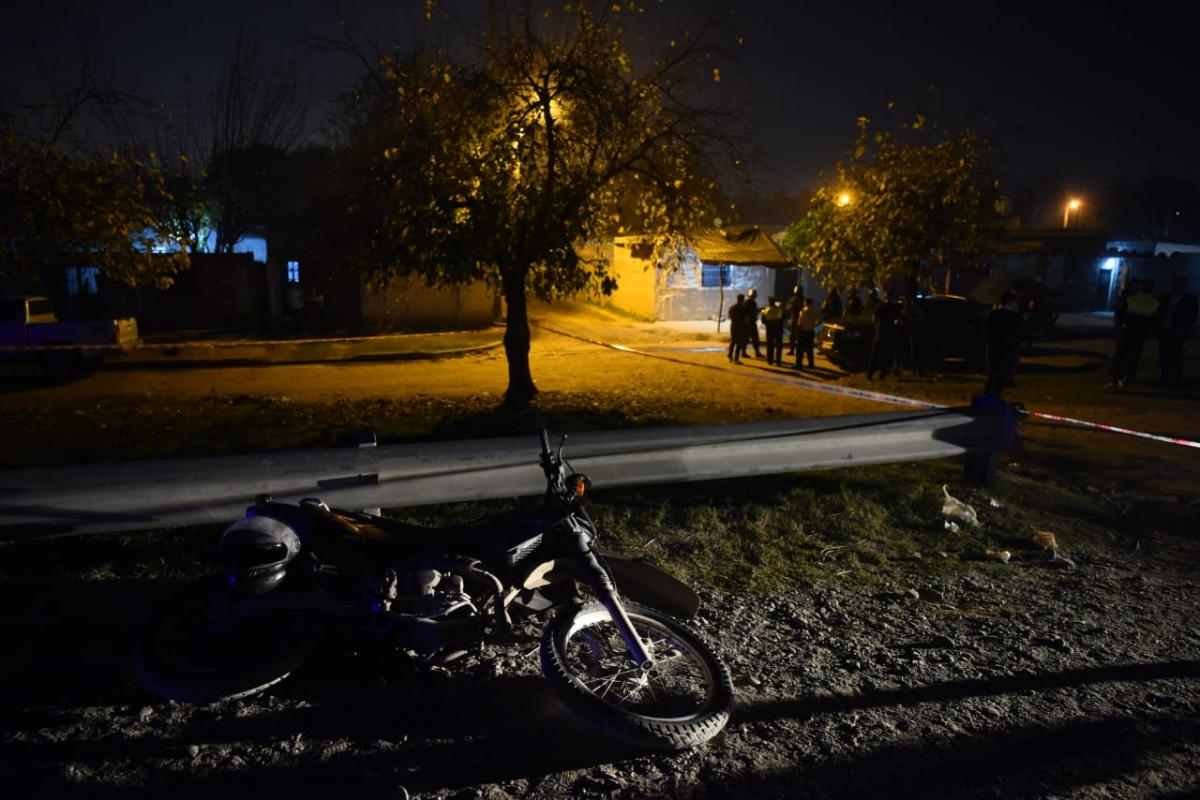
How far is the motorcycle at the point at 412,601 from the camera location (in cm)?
339

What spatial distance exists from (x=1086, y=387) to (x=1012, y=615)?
1300 centimetres

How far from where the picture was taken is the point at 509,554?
3504 millimetres

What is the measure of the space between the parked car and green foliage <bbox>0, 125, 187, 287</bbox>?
13.6 meters

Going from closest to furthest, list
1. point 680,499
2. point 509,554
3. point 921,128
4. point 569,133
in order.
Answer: point 509,554 → point 680,499 → point 569,133 → point 921,128

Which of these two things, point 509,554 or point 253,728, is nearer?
point 253,728

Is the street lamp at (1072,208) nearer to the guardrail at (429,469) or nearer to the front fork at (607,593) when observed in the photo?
the guardrail at (429,469)

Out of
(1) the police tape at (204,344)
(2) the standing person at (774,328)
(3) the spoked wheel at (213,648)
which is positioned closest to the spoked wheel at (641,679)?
(3) the spoked wheel at (213,648)

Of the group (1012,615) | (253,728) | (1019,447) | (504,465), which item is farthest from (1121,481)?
(253,728)

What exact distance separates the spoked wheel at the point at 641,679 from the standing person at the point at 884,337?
44.6ft

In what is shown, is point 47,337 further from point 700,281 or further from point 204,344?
point 700,281

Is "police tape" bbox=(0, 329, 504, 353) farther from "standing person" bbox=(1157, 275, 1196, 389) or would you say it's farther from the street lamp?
the street lamp

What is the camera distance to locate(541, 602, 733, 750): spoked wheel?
10.2 feet

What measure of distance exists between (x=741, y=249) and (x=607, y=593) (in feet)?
83.1

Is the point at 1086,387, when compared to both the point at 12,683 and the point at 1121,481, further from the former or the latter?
the point at 12,683
